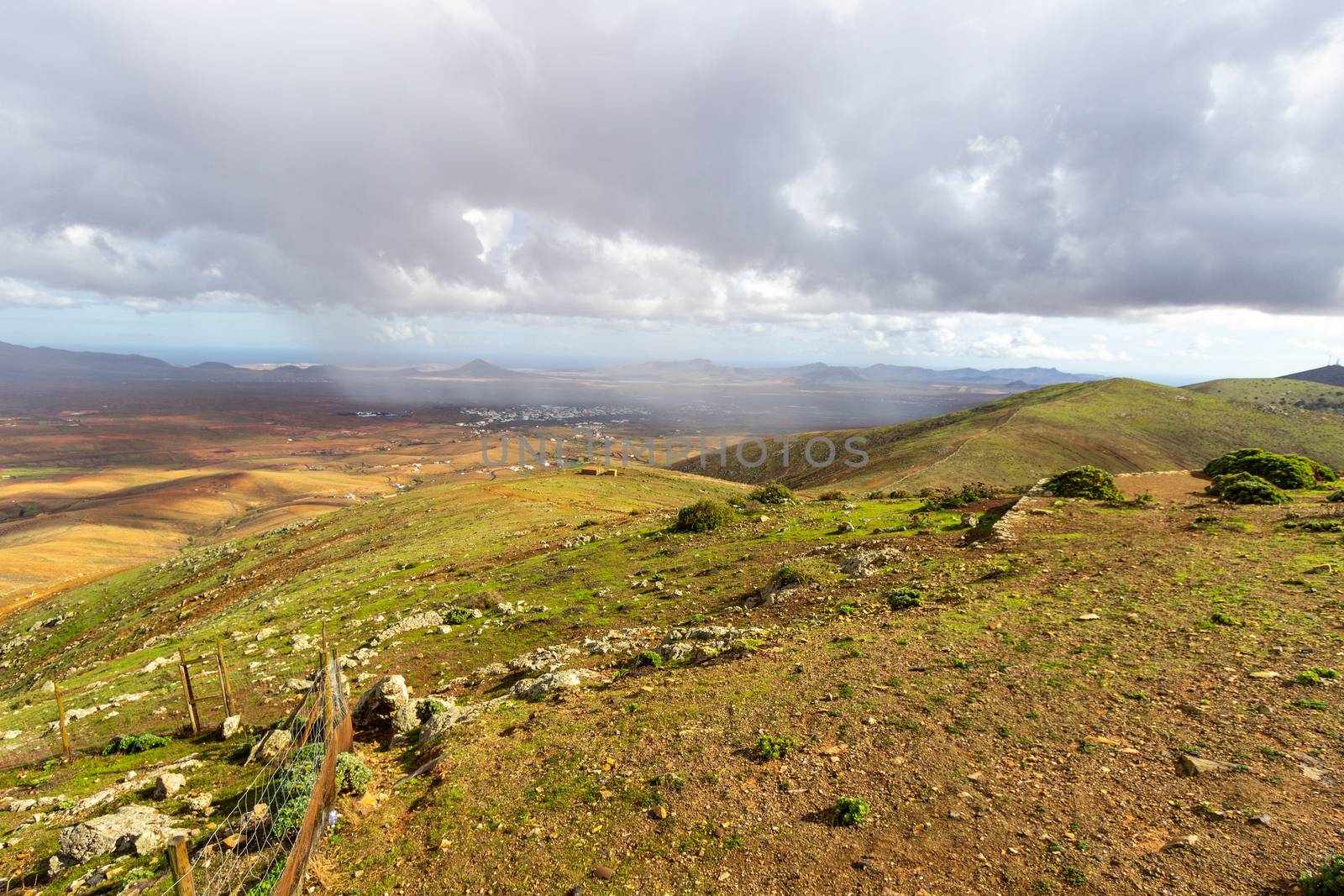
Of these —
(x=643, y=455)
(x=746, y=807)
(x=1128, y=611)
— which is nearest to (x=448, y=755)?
(x=746, y=807)

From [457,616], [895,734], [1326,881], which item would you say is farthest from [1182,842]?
[457,616]

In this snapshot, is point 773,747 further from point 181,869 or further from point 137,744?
point 137,744

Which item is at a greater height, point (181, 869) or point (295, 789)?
point (181, 869)

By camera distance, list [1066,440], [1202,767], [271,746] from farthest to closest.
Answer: [1066,440] < [271,746] < [1202,767]

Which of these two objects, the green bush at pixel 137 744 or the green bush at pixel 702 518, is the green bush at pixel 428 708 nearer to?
the green bush at pixel 137 744

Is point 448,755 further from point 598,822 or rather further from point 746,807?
point 746,807

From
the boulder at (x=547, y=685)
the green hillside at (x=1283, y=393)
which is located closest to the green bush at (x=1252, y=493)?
the boulder at (x=547, y=685)
